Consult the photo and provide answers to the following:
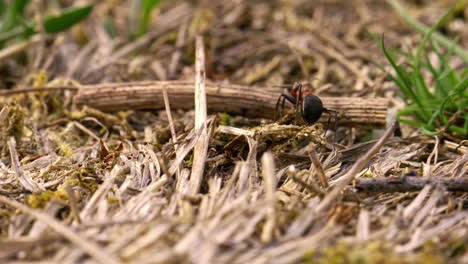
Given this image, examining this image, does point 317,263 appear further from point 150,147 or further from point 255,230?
point 150,147

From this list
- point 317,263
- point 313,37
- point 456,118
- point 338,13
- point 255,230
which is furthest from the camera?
point 338,13

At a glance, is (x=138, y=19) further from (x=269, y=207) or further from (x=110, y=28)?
(x=269, y=207)

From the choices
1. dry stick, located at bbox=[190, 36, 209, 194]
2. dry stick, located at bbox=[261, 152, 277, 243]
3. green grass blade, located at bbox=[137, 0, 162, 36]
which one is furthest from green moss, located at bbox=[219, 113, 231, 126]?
green grass blade, located at bbox=[137, 0, 162, 36]

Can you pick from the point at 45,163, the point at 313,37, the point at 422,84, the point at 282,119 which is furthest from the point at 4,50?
the point at 422,84

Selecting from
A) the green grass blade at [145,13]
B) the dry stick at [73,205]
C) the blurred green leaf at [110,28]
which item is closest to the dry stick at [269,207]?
the dry stick at [73,205]

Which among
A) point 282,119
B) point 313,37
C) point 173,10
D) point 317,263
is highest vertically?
point 173,10

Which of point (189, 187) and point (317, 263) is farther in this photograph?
point (189, 187)

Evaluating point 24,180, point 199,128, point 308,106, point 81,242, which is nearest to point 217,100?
point 199,128
